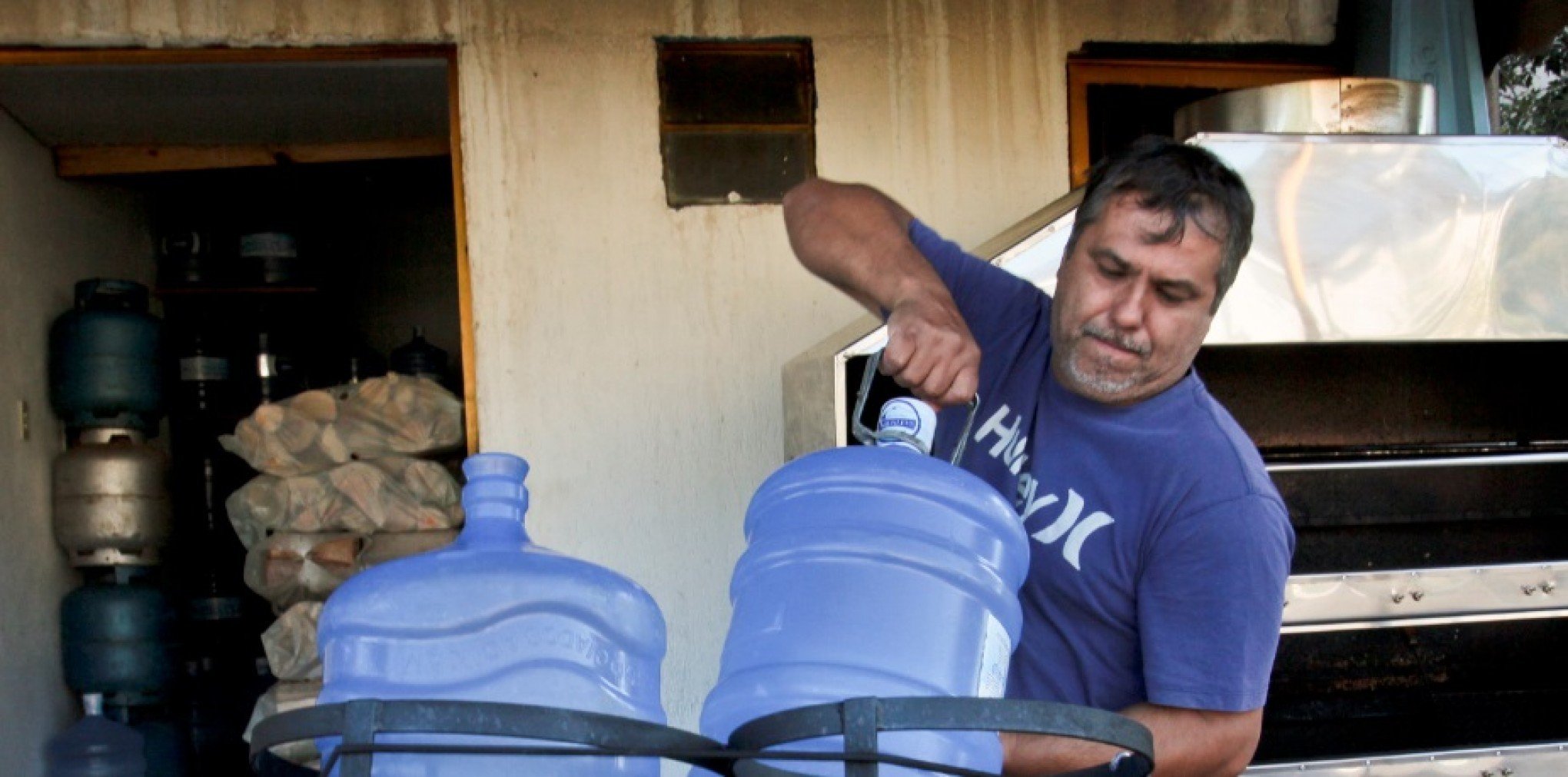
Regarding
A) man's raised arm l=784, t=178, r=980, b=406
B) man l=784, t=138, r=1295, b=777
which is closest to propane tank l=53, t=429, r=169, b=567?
man's raised arm l=784, t=178, r=980, b=406

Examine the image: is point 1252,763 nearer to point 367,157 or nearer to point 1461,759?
point 1461,759

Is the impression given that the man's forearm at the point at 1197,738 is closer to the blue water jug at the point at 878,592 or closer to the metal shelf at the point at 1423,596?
the blue water jug at the point at 878,592

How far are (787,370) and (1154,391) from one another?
1.89 metres

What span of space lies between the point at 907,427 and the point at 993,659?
216mm

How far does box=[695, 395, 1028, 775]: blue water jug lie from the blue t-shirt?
0.43ft

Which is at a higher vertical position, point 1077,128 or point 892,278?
point 1077,128

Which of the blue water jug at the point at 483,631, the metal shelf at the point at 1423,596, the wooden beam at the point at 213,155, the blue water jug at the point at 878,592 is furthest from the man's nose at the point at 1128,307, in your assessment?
the wooden beam at the point at 213,155

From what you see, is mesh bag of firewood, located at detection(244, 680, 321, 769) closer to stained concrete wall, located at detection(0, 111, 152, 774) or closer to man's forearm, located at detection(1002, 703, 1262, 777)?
stained concrete wall, located at detection(0, 111, 152, 774)

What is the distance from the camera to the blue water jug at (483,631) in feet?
4.16

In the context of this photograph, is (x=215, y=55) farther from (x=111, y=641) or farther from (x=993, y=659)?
(x=993, y=659)

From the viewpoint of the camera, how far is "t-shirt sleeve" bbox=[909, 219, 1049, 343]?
1.89 meters

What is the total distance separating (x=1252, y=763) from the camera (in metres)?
3.15

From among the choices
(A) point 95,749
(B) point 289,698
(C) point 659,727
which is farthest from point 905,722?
(A) point 95,749

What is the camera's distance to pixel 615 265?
3.92 m
